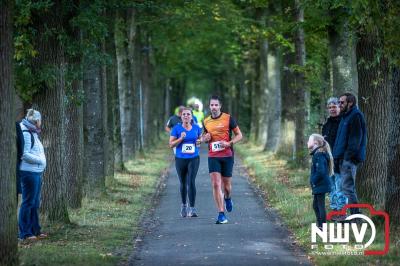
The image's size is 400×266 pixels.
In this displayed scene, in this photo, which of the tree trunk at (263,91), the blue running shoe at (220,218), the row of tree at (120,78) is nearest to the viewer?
the row of tree at (120,78)

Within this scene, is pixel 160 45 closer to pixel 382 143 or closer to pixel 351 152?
pixel 382 143

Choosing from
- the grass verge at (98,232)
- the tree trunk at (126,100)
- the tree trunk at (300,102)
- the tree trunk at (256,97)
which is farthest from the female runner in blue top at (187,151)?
the tree trunk at (256,97)

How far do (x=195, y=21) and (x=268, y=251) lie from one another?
2153 centimetres

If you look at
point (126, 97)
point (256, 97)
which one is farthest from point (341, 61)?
point (256, 97)

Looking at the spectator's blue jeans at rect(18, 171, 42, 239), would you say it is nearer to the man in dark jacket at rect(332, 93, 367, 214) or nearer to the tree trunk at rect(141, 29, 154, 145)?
the man in dark jacket at rect(332, 93, 367, 214)

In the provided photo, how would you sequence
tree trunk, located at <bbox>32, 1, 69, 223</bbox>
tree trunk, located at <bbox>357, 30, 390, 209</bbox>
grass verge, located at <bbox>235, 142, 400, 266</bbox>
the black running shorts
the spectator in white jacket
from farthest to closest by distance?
tree trunk, located at <bbox>357, 30, 390, 209</bbox>, the black running shorts, tree trunk, located at <bbox>32, 1, 69, 223</bbox>, the spectator in white jacket, grass verge, located at <bbox>235, 142, 400, 266</bbox>

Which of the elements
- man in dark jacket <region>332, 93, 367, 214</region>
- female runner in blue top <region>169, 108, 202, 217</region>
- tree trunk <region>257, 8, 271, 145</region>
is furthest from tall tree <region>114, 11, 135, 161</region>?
man in dark jacket <region>332, 93, 367, 214</region>

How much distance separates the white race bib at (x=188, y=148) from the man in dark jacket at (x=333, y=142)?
8.56 ft

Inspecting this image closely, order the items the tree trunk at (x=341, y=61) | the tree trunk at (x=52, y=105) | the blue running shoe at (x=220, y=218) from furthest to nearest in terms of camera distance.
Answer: the tree trunk at (x=341, y=61), the blue running shoe at (x=220, y=218), the tree trunk at (x=52, y=105)

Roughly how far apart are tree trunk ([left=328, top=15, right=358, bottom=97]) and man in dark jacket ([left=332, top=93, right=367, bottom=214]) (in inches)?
200

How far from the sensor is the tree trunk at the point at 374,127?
17.2 m

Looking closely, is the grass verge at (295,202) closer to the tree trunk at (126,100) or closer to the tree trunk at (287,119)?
the tree trunk at (287,119)

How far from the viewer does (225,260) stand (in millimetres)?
12023

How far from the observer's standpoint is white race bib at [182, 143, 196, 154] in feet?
58.7
